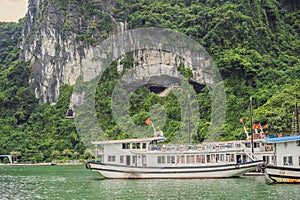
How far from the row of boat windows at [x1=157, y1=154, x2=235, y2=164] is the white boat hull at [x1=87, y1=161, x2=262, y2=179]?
32.4 inches

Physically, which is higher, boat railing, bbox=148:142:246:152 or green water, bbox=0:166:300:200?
boat railing, bbox=148:142:246:152

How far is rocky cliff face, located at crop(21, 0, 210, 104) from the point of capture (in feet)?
303

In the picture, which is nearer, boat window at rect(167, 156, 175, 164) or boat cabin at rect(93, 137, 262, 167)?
boat cabin at rect(93, 137, 262, 167)

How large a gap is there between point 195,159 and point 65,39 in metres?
60.7

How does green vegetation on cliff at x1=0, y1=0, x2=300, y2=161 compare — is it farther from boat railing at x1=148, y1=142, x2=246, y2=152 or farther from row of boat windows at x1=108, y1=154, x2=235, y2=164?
row of boat windows at x1=108, y1=154, x2=235, y2=164

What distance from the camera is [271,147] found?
126 ft

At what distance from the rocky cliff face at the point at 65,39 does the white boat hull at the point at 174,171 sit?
50473 millimetres

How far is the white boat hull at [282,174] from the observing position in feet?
99.7

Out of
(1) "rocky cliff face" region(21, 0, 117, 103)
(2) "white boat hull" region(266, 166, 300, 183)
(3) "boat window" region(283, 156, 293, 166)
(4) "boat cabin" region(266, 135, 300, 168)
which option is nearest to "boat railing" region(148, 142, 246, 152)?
(4) "boat cabin" region(266, 135, 300, 168)

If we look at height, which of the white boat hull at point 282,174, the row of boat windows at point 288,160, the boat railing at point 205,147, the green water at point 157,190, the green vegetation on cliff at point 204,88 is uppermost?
the green vegetation on cliff at point 204,88

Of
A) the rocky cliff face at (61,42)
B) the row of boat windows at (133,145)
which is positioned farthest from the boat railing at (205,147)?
the rocky cliff face at (61,42)

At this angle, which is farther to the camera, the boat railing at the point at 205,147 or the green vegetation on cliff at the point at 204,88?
the green vegetation on cliff at the point at 204,88

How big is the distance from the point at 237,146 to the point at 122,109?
158 feet

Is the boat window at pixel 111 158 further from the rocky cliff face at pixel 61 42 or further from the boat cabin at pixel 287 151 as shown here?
the rocky cliff face at pixel 61 42
